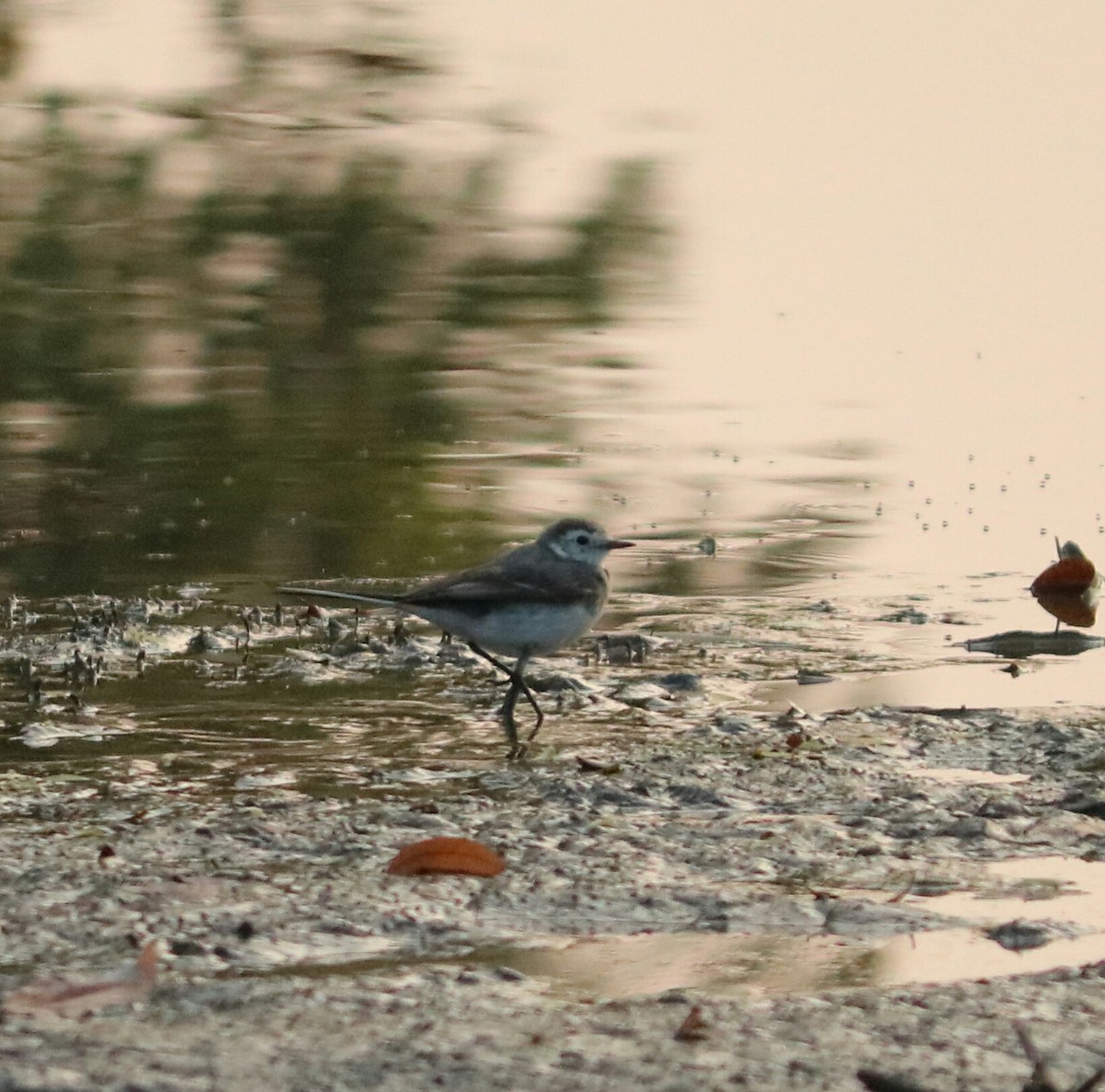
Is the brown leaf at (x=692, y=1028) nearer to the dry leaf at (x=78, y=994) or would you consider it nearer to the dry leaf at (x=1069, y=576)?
the dry leaf at (x=78, y=994)

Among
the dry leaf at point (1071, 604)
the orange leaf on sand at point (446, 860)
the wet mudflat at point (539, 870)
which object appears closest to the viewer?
the wet mudflat at point (539, 870)

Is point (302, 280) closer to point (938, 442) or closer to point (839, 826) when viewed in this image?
point (938, 442)

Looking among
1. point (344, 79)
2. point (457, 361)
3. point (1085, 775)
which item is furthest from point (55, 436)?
point (1085, 775)

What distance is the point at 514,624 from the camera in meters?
7.29

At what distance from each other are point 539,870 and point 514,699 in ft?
6.69

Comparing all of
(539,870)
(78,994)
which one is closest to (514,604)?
(539,870)

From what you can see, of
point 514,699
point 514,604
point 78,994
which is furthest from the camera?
point 514,604

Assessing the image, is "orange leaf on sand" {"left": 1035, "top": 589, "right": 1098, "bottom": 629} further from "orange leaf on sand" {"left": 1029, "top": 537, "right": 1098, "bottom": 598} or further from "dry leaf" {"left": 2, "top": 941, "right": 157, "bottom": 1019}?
"dry leaf" {"left": 2, "top": 941, "right": 157, "bottom": 1019}

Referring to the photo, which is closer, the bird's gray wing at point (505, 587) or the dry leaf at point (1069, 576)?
the bird's gray wing at point (505, 587)

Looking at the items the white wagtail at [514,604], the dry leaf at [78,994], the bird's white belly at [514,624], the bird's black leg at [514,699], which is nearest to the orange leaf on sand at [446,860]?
the dry leaf at [78,994]

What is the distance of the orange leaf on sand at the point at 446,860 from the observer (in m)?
4.96

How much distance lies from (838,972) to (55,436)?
26.8 feet

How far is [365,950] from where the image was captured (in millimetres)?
4477

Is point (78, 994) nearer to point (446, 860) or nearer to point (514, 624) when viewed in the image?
point (446, 860)
